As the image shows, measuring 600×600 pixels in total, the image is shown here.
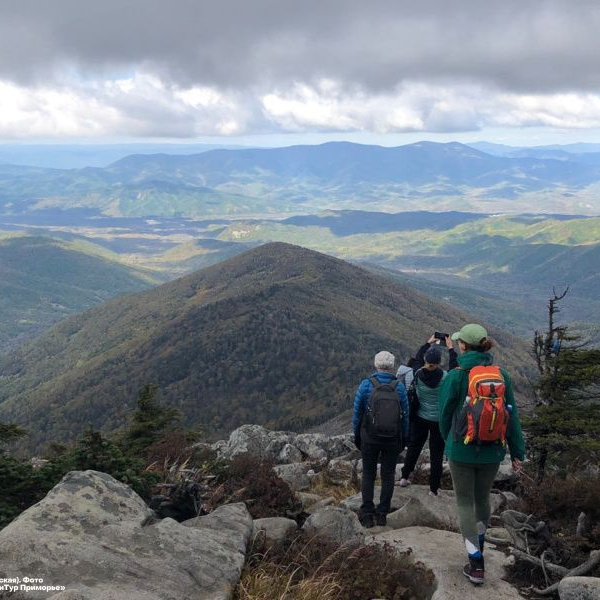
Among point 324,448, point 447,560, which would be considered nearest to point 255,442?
point 324,448

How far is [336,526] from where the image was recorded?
9.55m

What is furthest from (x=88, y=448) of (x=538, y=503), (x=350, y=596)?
(x=538, y=503)

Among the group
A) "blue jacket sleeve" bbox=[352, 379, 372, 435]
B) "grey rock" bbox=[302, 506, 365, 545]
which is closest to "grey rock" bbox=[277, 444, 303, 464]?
"grey rock" bbox=[302, 506, 365, 545]

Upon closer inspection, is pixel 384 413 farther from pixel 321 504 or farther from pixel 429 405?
pixel 321 504

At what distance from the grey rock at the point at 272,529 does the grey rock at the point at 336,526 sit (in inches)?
13.7

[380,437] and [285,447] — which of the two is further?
[285,447]

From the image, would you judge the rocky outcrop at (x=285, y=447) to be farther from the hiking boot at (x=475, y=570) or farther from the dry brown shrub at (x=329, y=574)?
the hiking boot at (x=475, y=570)

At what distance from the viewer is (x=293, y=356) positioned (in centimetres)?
19450

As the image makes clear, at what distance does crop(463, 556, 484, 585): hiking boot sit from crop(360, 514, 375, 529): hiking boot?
9.45ft

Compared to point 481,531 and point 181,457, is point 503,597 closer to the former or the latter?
point 481,531

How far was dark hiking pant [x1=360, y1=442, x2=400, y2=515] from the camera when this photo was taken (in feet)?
33.5

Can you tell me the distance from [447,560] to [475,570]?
77 centimetres

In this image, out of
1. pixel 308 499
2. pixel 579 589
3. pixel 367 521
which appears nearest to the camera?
pixel 579 589

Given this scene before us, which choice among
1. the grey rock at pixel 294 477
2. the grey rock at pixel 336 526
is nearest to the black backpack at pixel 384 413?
the grey rock at pixel 336 526
